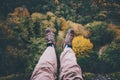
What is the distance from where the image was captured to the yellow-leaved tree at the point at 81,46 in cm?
333

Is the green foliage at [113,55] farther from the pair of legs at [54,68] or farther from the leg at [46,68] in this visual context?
the leg at [46,68]

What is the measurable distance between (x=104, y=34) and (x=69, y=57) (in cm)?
99

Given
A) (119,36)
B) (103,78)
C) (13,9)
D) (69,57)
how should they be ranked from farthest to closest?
(13,9) → (119,36) → (103,78) → (69,57)

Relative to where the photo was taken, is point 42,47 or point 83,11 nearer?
point 42,47

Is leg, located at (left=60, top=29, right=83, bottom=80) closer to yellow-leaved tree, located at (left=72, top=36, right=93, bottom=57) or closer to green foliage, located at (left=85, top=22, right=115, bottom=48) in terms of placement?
yellow-leaved tree, located at (left=72, top=36, right=93, bottom=57)

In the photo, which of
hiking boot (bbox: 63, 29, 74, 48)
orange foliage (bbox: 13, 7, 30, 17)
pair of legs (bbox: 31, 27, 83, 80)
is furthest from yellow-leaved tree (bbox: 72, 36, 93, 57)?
orange foliage (bbox: 13, 7, 30, 17)

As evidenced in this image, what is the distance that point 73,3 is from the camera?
3.81 metres

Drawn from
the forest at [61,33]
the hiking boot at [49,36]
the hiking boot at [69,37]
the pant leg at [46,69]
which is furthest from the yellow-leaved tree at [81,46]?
the pant leg at [46,69]

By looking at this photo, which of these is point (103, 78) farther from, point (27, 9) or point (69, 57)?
point (27, 9)

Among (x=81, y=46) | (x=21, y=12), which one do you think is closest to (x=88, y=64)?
(x=81, y=46)

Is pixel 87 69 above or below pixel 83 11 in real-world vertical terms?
below

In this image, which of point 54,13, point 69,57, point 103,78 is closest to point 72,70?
point 69,57

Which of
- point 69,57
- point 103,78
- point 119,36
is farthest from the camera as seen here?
point 119,36

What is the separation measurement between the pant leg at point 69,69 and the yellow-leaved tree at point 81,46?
561 millimetres
